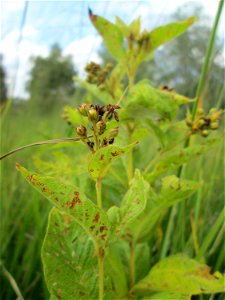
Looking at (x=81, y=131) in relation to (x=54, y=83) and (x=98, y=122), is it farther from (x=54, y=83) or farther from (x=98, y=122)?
(x=54, y=83)

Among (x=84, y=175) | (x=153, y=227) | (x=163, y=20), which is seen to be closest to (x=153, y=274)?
(x=153, y=227)

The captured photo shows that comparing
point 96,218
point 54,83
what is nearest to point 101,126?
point 96,218

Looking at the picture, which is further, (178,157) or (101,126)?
(178,157)

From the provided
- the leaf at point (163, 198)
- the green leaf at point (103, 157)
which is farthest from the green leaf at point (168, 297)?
the green leaf at point (103, 157)

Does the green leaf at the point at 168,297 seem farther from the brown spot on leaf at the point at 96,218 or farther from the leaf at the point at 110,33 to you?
the leaf at the point at 110,33

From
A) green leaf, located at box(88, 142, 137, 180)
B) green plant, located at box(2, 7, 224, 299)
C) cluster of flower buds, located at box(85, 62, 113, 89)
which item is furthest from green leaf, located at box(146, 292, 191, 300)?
cluster of flower buds, located at box(85, 62, 113, 89)

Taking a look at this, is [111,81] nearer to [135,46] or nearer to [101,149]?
[135,46]
